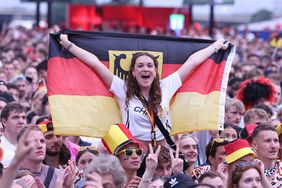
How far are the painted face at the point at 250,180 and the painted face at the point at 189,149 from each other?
2.14 m

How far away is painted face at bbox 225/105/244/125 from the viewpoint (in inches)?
618

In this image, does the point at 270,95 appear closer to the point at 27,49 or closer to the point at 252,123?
the point at 252,123

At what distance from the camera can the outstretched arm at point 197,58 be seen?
1281 centimetres

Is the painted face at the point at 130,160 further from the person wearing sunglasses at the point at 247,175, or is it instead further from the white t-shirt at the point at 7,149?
the white t-shirt at the point at 7,149

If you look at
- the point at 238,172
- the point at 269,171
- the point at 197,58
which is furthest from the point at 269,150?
the point at 238,172

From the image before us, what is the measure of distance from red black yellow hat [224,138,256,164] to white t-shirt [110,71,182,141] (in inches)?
25.9

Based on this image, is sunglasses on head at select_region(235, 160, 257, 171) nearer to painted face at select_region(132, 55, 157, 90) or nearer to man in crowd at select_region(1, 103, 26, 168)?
painted face at select_region(132, 55, 157, 90)

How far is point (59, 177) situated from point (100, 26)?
33.9 meters

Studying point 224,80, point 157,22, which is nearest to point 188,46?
point 224,80

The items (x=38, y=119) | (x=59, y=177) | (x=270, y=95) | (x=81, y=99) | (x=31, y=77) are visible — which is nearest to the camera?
(x=59, y=177)

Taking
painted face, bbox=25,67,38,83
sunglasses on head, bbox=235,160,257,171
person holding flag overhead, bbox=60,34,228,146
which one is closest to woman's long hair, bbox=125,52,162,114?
person holding flag overhead, bbox=60,34,228,146

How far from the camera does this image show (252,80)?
18219 millimetres

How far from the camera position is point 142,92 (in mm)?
12281

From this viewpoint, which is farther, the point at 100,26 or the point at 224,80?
the point at 100,26
